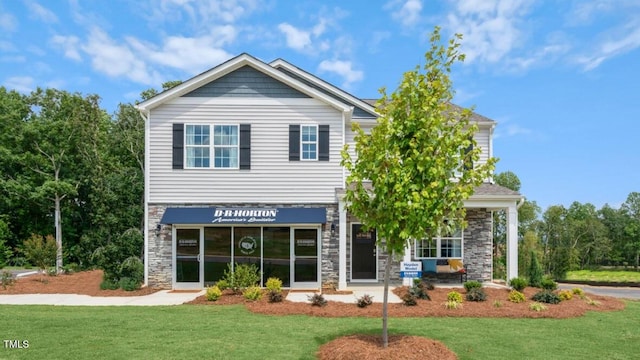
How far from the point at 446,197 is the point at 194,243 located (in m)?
10.9

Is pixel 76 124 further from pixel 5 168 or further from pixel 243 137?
pixel 243 137

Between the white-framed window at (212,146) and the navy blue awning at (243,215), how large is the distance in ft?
5.32

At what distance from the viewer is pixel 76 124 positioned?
846 inches

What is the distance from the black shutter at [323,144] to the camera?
1502cm

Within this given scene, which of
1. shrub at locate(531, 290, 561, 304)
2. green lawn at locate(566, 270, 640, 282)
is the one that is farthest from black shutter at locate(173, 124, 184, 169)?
green lawn at locate(566, 270, 640, 282)

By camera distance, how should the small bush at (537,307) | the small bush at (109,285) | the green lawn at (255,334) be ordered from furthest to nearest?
the small bush at (109,285), the small bush at (537,307), the green lawn at (255,334)

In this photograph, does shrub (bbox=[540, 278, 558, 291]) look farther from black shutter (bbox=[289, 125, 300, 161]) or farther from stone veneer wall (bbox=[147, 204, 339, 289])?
black shutter (bbox=[289, 125, 300, 161])

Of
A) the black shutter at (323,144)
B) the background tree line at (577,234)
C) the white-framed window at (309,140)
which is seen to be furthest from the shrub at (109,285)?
the background tree line at (577,234)

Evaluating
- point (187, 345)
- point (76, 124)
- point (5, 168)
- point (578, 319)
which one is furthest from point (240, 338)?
point (5, 168)

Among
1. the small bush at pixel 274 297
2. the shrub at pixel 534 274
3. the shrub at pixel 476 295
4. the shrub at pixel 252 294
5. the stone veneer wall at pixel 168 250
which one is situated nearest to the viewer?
the small bush at pixel 274 297

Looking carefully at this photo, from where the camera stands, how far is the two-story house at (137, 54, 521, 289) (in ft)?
48.5

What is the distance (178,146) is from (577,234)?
43986 mm

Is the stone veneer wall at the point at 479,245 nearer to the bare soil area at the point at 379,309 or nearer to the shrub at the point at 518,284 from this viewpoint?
the bare soil area at the point at 379,309

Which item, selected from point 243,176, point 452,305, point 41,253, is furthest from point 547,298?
point 41,253
